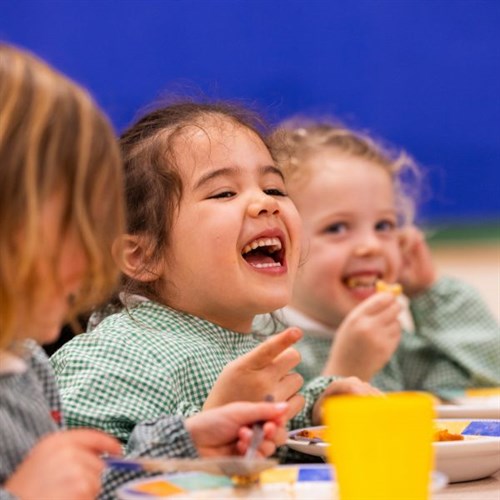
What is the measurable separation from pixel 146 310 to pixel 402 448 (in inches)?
25.0

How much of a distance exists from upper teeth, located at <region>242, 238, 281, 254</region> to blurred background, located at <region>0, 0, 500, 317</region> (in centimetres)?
164

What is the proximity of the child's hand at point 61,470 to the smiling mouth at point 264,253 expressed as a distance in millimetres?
539

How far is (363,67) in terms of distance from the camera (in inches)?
119

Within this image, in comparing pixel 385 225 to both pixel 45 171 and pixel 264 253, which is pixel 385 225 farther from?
pixel 45 171

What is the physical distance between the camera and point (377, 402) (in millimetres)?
687

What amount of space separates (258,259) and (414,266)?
1011 mm

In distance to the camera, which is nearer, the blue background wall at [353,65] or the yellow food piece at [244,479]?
the yellow food piece at [244,479]

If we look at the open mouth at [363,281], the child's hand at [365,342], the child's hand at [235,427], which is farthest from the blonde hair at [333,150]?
the child's hand at [235,427]

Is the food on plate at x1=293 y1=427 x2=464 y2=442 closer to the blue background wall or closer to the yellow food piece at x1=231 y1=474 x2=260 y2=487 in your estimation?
the yellow food piece at x1=231 y1=474 x2=260 y2=487

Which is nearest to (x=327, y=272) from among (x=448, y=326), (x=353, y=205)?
(x=353, y=205)

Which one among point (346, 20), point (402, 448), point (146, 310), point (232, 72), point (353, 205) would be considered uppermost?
point (346, 20)

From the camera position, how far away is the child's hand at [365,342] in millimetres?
1660

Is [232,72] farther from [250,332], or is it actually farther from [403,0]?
[250,332]

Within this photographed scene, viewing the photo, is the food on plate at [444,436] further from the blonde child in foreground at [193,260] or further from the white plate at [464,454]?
the blonde child in foreground at [193,260]
